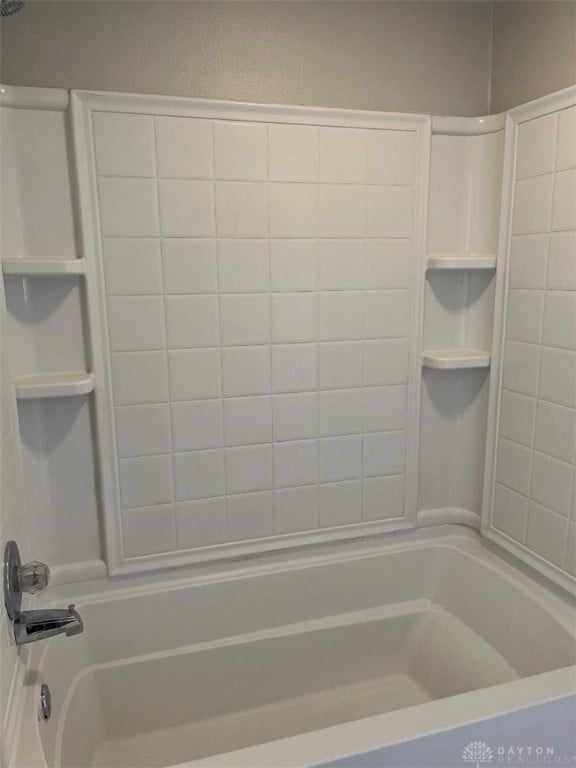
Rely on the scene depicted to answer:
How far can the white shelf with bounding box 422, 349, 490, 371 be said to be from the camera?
1.76 meters

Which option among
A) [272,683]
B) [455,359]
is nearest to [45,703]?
[272,683]

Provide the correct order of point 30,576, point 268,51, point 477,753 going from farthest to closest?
1. point 268,51
2. point 30,576
3. point 477,753

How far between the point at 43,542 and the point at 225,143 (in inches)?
45.6

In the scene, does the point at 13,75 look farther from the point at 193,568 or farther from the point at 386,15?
the point at 193,568

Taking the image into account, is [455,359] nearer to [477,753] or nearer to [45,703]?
[477,753]

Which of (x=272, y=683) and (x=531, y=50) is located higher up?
(x=531, y=50)

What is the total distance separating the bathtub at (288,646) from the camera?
1.53m

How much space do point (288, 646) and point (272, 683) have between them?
108mm

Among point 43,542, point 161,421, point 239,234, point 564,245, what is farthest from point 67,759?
point 564,245

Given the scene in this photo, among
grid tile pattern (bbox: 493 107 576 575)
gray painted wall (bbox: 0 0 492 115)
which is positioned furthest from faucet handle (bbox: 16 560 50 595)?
grid tile pattern (bbox: 493 107 576 575)

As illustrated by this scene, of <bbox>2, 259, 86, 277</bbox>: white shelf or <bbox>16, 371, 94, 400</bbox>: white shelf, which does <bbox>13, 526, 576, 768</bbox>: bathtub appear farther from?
<bbox>2, 259, 86, 277</bbox>: white shelf

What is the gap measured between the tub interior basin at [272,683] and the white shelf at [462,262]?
1.03 meters

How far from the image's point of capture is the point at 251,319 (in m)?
1.64

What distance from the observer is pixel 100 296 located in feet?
4.96
